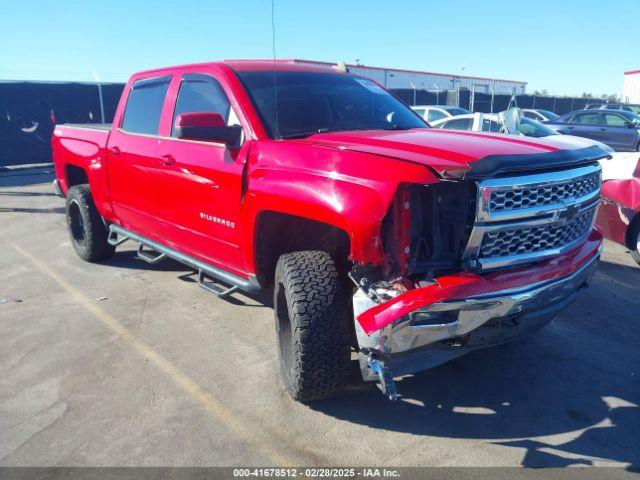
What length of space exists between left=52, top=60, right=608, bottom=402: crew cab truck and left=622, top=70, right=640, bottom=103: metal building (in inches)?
1710

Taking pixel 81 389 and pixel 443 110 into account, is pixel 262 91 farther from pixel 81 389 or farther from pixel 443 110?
pixel 443 110

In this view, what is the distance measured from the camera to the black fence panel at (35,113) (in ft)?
49.6

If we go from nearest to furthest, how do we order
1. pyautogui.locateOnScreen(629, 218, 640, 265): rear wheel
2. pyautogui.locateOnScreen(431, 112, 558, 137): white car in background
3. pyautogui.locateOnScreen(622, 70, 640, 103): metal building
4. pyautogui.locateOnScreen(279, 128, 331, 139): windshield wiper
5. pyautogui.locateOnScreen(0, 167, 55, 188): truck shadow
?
pyautogui.locateOnScreen(279, 128, 331, 139): windshield wiper, pyautogui.locateOnScreen(629, 218, 640, 265): rear wheel, pyautogui.locateOnScreen(431, 112, 558, 137): white car in background, pyautogui.locateOnScreen(0, 167, 55, 188): truck shadow, pyautogui.locateOnScreen(622, 70, 640, 103): metal building

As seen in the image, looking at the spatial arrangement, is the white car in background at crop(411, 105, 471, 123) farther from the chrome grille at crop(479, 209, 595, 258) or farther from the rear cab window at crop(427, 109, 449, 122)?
the chrome grille at crop(479, 209, 595, 258)

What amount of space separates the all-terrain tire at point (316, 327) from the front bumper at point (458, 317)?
25cm

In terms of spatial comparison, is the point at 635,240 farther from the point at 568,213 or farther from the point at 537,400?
the point at 568,213

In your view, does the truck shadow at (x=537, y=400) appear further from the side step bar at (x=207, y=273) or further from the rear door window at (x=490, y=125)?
the rear door window at (x=490, y=125)

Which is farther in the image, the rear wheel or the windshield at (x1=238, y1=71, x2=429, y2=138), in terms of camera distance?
the rear wheel

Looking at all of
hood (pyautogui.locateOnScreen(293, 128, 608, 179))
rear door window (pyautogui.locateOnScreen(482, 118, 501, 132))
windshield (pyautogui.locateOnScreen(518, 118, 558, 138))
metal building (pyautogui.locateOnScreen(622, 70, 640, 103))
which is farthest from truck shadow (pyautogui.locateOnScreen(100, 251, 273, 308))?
metal building (pyautogui.locateOnScreen(622, 70, 640, 103))

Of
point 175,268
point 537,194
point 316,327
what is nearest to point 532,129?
point 175,268

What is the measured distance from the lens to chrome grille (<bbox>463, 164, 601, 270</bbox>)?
2.56 meters

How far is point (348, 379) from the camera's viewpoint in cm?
306

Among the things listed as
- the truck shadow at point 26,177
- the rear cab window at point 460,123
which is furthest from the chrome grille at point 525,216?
the truck shadow at point 26,177

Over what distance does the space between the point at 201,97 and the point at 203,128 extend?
Answer: 2.84 feet
